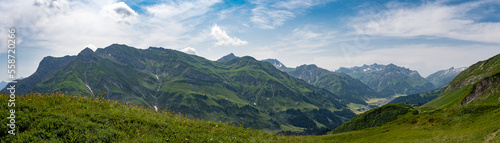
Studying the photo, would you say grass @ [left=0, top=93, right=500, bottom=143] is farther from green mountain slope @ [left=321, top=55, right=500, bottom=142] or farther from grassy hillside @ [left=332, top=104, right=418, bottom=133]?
grassy hillside @ [left=332, top=104, right=418, bottom=133]

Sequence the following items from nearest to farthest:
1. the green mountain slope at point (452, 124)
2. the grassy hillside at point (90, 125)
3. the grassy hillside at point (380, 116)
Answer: the grassy hillside at point (90, 125) < the green mountain slope at point (452, 124) < the grassy hillside at point (380, 116)

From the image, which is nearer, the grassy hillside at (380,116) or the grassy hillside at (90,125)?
the grassy hillside at (90,125)

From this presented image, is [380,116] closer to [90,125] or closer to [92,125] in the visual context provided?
[92,125]

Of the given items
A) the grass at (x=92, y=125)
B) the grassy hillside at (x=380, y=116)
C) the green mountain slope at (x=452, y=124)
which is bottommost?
the grassy hillside at (x=380, y=116)

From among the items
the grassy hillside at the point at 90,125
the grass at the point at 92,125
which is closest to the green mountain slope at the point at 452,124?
the grass at the point at 92,125

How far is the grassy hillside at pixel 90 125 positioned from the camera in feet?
42.9

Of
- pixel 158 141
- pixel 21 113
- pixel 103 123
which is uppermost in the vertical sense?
pixel 21 113

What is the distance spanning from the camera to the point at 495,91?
373 ft

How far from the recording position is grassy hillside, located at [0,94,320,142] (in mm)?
13062

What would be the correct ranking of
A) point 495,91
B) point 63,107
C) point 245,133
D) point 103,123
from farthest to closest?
point 495,91 < point 245,133 < point 63,107 < point 103,123

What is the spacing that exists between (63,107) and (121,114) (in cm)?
410

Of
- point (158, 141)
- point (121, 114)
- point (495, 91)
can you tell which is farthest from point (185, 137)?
point (495, 91)

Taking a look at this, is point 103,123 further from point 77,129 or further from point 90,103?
point 90,103

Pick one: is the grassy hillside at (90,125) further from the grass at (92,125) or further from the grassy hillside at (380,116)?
the grassy hillside at (380,116)
